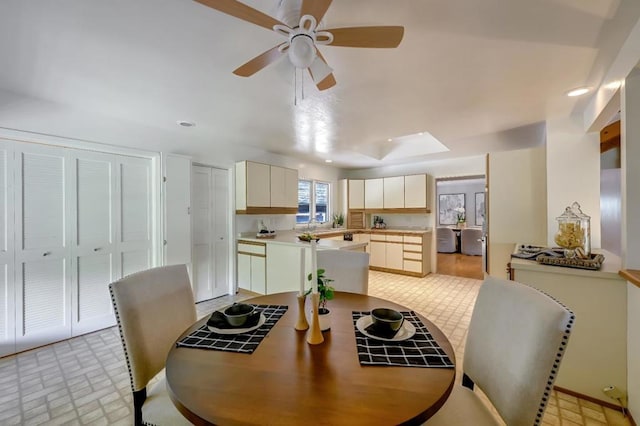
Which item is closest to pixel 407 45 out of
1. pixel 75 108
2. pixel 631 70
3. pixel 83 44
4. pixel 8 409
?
pixel 631 70

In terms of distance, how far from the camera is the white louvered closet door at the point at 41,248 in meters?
2.51

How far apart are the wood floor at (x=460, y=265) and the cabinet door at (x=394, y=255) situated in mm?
923

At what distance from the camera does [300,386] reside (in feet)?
2.72

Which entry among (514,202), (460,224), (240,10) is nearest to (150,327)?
(240,10)

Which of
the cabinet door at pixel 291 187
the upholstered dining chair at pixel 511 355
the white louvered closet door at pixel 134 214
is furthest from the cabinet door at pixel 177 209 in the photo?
the upholstered dining chair at pixel 511 355

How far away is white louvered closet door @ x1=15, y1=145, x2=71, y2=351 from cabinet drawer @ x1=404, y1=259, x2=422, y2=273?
5.01 metres

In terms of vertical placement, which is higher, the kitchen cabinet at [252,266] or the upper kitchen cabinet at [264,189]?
the upper kitchen cabinet at [264,189]

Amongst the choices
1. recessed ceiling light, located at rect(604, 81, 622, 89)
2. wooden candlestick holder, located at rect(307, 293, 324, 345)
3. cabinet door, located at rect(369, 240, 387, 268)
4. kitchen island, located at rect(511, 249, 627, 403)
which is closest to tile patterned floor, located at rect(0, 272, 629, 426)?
kitchen island, located at rect(511, 249, 627, 403)

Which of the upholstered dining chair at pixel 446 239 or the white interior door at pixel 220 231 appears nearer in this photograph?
the white interior door at pixel 220 231

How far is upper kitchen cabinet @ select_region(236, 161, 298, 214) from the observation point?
13.5 ft

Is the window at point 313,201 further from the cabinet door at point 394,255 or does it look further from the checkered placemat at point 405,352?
the checkered placemat at point 405,352

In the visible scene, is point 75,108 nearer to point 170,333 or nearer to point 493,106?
point 170,333

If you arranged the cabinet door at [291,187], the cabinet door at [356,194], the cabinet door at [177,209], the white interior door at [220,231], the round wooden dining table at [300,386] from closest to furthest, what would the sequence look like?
the round wooden dining table at [300,386]
the cabinet door at [177,209]
the white interior door at [220,231]
the cabinet door at [291,187]
the cabinet door at [356,194]

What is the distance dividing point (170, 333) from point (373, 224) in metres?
5.49
